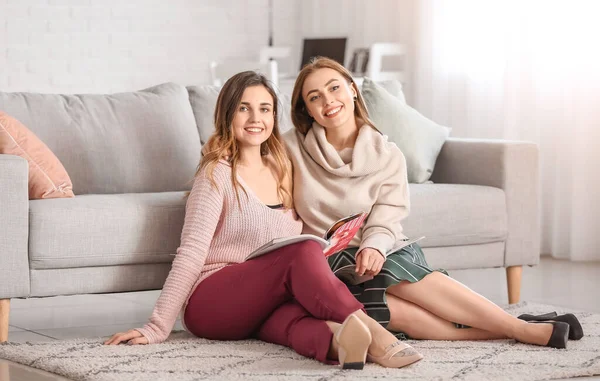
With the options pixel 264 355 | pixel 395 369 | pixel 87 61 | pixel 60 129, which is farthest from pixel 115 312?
pixel 87 61

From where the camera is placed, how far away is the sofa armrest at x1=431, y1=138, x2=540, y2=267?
3.41 metres

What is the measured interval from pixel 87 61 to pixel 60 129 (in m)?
2.34

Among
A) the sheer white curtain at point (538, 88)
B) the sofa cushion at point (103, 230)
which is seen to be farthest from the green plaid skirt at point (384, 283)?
the sheer white curtain at point (538, 88)

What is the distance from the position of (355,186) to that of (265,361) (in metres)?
0.62

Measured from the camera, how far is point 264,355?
2.37 metres

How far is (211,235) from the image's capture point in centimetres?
252

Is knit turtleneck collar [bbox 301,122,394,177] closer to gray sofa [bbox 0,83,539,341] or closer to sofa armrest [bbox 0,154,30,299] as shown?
gray sofa [bbox 0,83,539,341]

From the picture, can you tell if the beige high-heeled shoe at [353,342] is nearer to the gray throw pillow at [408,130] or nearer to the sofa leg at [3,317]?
the sofa leg at [3,317]

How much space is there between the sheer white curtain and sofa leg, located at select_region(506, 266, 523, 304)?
121cm

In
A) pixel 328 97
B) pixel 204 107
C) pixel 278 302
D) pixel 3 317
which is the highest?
pixel 328 97

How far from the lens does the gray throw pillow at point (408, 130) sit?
11.7ft

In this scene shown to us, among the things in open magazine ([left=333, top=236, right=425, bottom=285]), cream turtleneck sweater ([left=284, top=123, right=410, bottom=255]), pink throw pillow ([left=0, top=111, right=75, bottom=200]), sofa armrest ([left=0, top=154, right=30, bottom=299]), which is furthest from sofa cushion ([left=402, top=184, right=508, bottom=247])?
sofa armrest ([left=0, top=154, right=30, bottom=299])

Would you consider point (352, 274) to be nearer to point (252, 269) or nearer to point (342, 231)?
point (342, 231)

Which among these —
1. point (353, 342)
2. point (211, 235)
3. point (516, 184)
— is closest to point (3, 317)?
point (211, 235)
